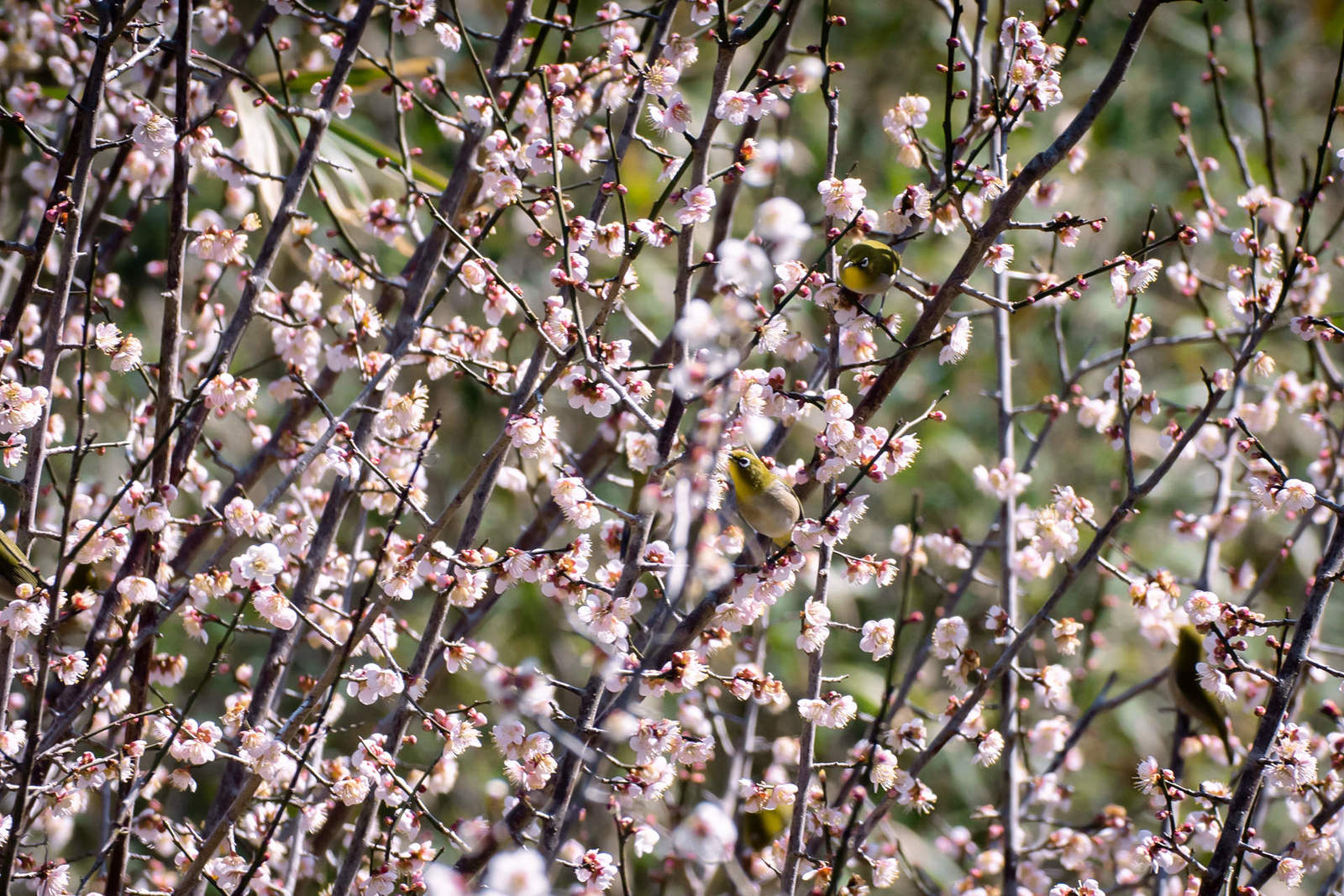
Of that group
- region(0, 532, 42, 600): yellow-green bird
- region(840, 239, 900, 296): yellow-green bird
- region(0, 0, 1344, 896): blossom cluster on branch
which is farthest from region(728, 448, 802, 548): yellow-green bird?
region(0, 532, 42, 600): yellow-green bird

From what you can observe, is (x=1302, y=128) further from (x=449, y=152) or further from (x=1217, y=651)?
(x=1217, y=651)

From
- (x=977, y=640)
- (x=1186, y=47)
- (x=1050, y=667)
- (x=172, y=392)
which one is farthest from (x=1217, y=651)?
(x=1186, y=47)

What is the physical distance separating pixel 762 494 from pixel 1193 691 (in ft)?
3.45

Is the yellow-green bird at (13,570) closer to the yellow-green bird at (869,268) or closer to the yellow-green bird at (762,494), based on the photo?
the yellow-green bird at (762,494)

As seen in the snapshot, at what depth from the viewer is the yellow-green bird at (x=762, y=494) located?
1.45m

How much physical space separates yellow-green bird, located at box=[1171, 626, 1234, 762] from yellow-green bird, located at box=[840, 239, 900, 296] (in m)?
0.94

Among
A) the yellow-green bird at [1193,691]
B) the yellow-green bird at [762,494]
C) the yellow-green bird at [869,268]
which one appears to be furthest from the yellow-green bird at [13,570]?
the yellow-green bird at [1193,691]

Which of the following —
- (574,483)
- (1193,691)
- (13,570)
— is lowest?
(13,570)

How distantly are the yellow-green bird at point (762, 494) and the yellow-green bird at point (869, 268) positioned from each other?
271mm

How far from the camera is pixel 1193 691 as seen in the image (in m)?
2.03

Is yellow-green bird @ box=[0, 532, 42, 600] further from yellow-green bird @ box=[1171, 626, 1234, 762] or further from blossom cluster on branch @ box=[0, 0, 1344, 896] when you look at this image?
yellow-green bird @ box=[1171, 626, 1234, 762]

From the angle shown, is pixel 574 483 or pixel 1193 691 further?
pixel 1193 691

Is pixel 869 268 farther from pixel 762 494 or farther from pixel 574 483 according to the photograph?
pixel 574 483

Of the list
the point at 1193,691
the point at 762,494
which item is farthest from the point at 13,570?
the point at 1193,691
